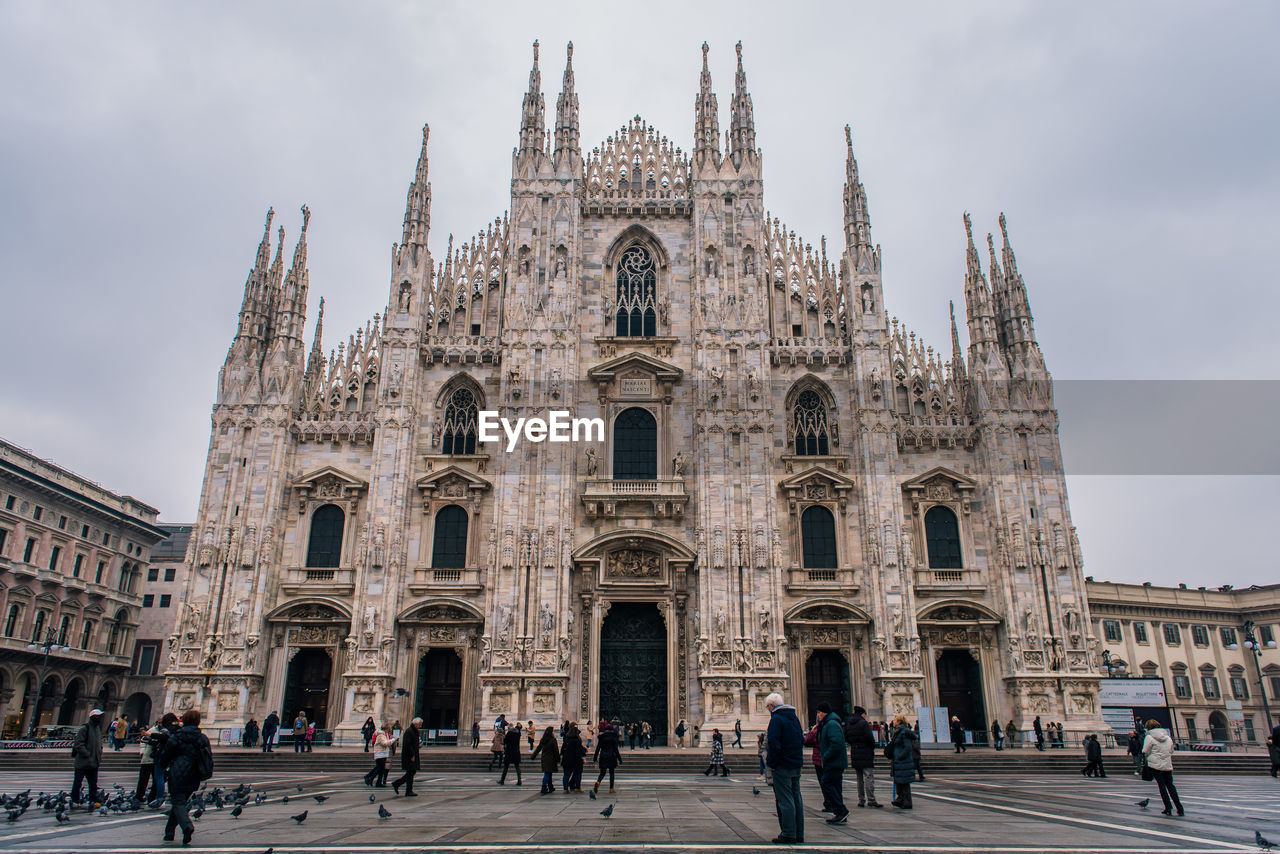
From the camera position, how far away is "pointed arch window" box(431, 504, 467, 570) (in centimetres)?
3366

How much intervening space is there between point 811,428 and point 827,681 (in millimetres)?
9763

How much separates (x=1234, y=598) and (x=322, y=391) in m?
63.6

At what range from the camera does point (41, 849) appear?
359 inches

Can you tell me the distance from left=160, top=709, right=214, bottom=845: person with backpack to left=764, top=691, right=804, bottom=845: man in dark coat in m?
6.18

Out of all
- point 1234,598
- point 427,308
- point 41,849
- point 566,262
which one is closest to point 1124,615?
point 1234,598

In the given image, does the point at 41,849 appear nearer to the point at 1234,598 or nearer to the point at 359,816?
the point at 359,816

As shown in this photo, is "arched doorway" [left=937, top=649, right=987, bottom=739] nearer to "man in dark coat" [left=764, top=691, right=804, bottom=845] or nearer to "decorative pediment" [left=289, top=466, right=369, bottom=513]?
"decorative pediment" [left=289, top=466, right=369, bottom=513]

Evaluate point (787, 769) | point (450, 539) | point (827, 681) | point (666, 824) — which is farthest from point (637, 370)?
point (787, 769)

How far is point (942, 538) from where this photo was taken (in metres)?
34.2

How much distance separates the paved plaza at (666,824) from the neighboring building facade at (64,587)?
3475 centimetres

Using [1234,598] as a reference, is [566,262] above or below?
above

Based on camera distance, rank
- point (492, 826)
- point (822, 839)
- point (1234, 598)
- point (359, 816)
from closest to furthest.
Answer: point (822, 839)
point (492, 826)
point (359, 816)
point (1234, 598)

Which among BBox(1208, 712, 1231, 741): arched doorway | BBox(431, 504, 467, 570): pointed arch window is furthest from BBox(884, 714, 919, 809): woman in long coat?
BBox(1208, 712, 1231, 741): arched doorway

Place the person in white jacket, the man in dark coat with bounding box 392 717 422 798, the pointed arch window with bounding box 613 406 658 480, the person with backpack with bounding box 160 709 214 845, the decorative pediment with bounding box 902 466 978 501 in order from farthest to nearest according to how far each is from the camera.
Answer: the pointed arch window with bounding box 613 406 658 480 → the decorative pediment with bounding box 902 466 978 501 → the man in dark coat with bounding box 392 717 422 798 → the person in white jacket → the person with backpack with bounding box 160 709 214 845
